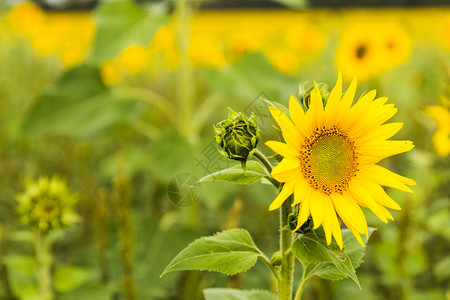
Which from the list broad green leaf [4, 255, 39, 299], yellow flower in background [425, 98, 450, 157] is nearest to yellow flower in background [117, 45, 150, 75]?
broad green leaf [4, 255, 39, 299]

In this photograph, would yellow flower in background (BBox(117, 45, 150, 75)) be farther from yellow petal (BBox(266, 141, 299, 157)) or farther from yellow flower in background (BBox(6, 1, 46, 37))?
yellow petal (BBox(266, 141, 299, 157))

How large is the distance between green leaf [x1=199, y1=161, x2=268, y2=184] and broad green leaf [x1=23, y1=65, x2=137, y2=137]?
109cm

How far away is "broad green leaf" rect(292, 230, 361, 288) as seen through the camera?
18.7 inches

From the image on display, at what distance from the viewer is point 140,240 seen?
146 centimetres

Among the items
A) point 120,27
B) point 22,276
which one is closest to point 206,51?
point 120,27

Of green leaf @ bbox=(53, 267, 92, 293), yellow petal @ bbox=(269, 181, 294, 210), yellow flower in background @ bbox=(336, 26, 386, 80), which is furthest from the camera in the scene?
yellow flower in background @ bbox=(336, 26, 386, 80)

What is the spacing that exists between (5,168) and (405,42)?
2039 millimetres

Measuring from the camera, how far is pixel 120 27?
1365mm

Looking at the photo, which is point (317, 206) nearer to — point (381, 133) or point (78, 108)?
point (381, 133)

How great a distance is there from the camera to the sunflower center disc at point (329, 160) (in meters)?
0.52

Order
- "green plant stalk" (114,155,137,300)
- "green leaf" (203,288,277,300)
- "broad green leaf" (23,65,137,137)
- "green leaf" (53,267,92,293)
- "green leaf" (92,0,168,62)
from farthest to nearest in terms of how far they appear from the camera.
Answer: "broad green leaf" (23,65,137,137) < "green leaf" (92,0,168,62) < "green leaf" (53,267,92,293) < "green plant stalk" (114,155,137,300) < "green leaf" (203,288,277,300)

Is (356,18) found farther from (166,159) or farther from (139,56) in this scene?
(166,159)

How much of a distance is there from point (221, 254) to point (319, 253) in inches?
4.5

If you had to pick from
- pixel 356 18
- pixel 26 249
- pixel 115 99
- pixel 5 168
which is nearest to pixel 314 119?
pixel 115 99
